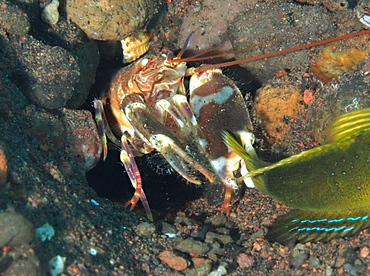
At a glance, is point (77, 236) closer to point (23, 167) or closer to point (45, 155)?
point (23, 167)

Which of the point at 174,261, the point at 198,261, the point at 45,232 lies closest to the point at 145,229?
the point at 174,261

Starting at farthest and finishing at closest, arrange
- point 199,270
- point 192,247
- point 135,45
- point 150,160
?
point 135,45
point 150,160
point 192,247
point 199,270

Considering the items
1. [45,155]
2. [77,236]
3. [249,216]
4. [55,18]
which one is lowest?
[249,216]

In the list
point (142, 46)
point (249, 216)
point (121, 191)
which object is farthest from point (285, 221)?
point (142, 46)

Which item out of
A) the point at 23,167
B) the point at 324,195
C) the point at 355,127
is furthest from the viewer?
the point at 23,167

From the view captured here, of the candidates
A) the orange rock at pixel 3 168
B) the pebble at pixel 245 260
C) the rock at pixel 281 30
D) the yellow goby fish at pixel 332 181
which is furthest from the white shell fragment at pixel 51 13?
the pebble at pixel 245 260

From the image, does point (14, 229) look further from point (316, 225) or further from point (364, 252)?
point (364, 252)

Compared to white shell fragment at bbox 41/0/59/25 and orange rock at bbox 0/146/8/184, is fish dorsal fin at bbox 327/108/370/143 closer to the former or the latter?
orange rock at bbox 0/146/8/184
